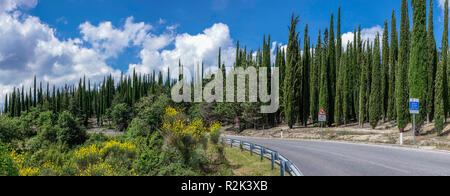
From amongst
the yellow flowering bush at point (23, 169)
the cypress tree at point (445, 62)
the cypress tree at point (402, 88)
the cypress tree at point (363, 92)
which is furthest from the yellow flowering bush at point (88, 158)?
the cypress tree at point (445, 62)

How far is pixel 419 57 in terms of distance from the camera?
21.7 m

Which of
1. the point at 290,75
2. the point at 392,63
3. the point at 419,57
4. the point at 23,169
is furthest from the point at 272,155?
the point at 392,63

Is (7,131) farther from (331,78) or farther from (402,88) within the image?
(402,88)

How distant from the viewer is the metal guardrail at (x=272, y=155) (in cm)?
831

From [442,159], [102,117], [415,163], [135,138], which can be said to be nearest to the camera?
[415,163]

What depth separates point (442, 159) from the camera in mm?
11195

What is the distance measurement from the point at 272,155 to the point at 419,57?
62.4 feet

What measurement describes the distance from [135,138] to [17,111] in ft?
308

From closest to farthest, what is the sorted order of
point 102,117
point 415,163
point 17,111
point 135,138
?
1. point 415,163
2. point 135,138
3. point 102,117
4. point 17,111

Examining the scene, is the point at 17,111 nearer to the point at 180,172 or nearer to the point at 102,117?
the point at 102,117

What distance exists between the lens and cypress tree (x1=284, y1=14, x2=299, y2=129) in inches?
1375

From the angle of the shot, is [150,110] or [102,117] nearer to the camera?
[150,110]
